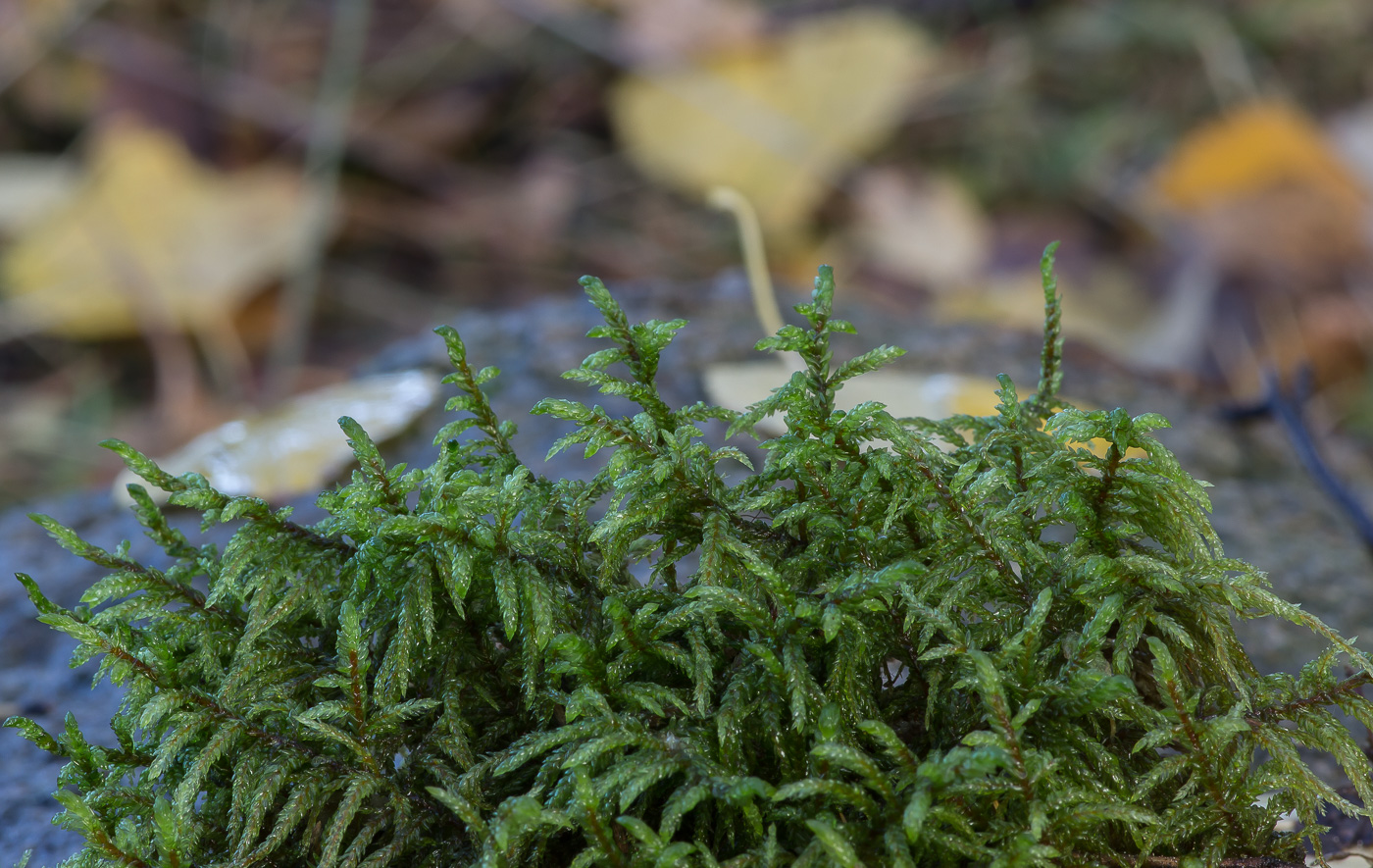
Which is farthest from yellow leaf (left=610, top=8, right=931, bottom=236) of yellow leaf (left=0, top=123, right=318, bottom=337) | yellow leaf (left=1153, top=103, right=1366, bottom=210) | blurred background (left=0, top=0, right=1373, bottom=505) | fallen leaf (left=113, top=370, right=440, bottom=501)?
fallen leaf (left=113, top=370, right=440, bottom=501)

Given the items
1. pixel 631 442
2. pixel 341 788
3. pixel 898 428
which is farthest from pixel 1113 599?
pixel 341 788

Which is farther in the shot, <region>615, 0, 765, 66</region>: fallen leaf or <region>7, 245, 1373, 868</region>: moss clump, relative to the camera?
<region>615, 0, 765, 66</region>: fallen leaf

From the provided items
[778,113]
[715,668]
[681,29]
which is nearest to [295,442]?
[715,668]

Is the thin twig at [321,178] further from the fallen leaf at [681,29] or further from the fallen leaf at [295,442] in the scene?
the fallen leaf at [295,442]

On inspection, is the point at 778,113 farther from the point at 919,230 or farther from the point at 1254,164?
the point at 1254,164

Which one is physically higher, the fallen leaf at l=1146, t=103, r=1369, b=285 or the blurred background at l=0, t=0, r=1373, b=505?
the blurred background at l=0, t=0, r=1373, b=505

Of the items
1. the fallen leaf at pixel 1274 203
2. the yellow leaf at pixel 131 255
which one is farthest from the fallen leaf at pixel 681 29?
the fallen leaf at pixel 1274 203

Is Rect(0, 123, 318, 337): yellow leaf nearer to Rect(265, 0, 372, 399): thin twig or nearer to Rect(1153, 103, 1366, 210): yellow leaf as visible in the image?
Rect(265, 0, 372, 399): thin twig
